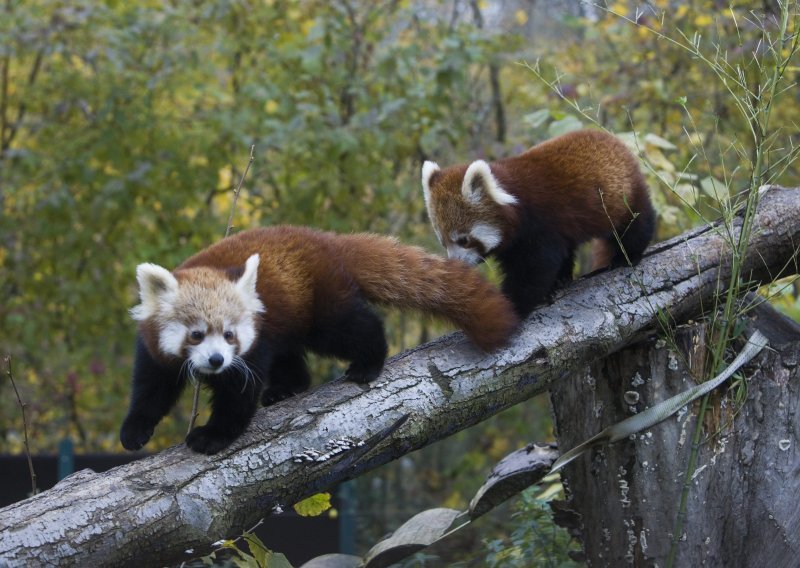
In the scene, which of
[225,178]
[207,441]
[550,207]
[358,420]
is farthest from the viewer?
[225,178]

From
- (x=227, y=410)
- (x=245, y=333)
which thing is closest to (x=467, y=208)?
(x=245, y=333)

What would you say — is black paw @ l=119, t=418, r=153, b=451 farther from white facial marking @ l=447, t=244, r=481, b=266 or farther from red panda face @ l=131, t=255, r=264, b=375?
white facial marking @ l=447, t=244, r=481, b=266

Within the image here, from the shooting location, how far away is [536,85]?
6.59m

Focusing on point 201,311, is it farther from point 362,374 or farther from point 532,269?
point 532,269

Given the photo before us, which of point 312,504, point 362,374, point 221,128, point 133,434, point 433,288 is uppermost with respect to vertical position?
point 221,128

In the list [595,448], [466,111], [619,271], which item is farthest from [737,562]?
[466,111]

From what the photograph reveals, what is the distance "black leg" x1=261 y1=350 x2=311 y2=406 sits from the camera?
125 inches

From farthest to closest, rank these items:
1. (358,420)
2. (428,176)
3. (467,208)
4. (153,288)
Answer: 1. (428,176)
2. (467,208)
3. (153,288)
4. (358,420)

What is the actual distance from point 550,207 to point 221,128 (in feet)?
8.23

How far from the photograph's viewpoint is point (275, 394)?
319cm

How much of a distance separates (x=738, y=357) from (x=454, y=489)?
4.30 meters

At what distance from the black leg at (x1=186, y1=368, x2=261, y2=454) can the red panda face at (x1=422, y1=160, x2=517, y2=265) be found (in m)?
1.14

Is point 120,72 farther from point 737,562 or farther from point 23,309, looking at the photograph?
point 737,562

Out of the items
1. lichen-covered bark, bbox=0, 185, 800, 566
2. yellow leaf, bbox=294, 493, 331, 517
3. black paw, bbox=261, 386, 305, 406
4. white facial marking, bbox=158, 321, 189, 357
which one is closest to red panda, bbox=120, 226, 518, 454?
white facial marking, bbox=158, 321, 189, 357
